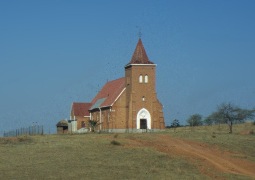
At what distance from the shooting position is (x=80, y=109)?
9231cm

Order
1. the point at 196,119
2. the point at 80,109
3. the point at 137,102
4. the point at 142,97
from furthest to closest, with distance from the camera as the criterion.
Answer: the point at 196,119
the point at 80,109
the point at 142,97
the point at 137,102

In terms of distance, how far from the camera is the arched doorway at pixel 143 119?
247 feet

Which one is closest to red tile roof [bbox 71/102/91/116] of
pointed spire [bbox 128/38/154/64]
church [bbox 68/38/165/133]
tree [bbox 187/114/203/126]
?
church [bbox 68/38/165/133]

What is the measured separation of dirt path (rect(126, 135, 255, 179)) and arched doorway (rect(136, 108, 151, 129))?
24.4m

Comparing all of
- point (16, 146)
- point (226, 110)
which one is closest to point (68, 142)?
point (16, 146)

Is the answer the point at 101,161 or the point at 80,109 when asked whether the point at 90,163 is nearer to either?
the point at 101,161

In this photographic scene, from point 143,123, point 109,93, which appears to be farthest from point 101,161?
point 109,93

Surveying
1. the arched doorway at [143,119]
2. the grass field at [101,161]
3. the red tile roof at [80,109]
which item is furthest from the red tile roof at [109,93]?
the grass field at [101,161]

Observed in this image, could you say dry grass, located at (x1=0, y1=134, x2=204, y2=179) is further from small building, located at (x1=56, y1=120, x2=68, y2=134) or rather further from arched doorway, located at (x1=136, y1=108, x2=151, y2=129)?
small building, located at (x1=56, y1=120, x2=68, y2=134)

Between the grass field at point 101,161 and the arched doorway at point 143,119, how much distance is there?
26.6m

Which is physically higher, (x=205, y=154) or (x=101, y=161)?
(x=205, y=154)

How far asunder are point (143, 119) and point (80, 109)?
19781 mm

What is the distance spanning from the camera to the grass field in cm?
3073

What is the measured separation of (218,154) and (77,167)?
14013mm
